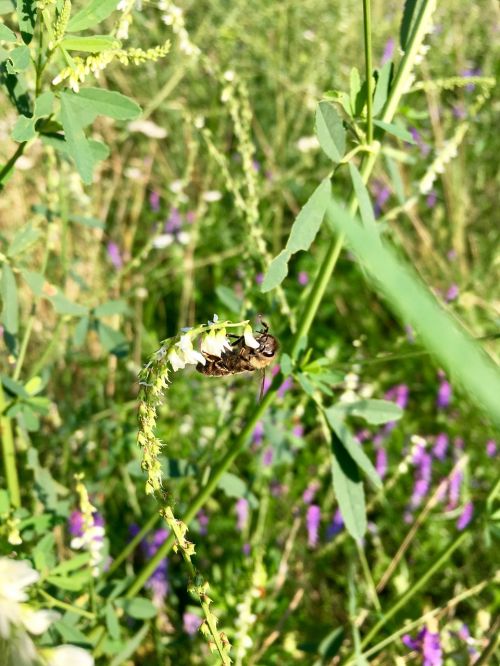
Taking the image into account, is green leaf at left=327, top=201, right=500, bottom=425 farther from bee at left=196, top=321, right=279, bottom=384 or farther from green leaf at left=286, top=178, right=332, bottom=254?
bee at left=196, top=321, right=279, bottom=384

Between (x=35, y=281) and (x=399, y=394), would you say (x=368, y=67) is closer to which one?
(x=35, y=281)

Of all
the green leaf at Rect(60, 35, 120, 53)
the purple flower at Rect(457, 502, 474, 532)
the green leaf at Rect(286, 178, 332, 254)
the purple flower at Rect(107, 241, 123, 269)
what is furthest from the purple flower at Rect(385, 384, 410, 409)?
the green leaf at Rect(60, 35, 120, 53)

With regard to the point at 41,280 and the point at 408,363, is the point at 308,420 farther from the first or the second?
the point at 41,280

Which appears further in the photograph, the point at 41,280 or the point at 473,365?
the point at 41,280

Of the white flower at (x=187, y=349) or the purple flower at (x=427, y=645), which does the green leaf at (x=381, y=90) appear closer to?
the white flower at (x=187, y=349)

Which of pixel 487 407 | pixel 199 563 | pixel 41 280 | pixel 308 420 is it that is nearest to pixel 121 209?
pixel 308 420

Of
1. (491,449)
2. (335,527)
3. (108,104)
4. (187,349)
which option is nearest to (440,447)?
(491,449)
